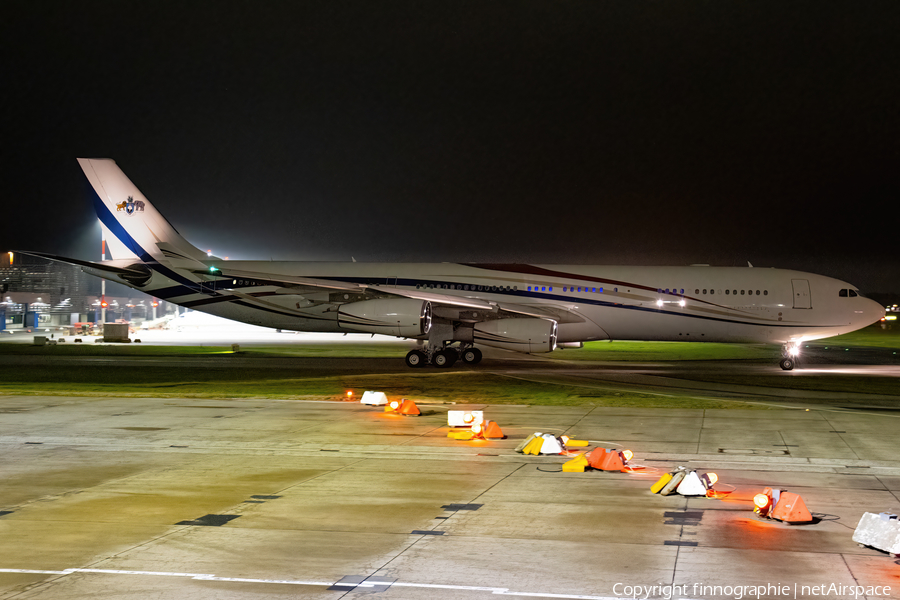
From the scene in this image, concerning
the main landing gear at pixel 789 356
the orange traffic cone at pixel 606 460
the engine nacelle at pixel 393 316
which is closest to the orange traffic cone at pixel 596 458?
the orange traffic cone at pixel 606 460

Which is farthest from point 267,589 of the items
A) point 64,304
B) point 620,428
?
point 64,304

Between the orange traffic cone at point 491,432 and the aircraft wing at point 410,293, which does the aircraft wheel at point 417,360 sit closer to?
the aircraft wing at point 410,293

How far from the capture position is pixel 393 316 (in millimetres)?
30891

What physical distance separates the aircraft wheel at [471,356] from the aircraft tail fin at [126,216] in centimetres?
1340

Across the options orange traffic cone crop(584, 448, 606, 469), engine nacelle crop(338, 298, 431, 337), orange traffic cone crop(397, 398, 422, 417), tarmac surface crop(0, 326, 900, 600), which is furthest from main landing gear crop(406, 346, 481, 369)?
orange traffic cone crop(584, 448, 606, 469)

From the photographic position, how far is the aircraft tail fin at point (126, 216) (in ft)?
123

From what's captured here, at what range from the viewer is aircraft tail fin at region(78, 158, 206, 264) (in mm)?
37469

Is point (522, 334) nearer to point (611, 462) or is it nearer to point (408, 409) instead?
point (408, 409)

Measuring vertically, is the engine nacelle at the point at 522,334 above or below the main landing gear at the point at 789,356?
above

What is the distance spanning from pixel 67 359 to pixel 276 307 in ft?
31.9

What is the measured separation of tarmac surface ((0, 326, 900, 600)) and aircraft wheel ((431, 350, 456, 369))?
14242mm

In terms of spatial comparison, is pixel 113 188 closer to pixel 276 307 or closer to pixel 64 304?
pixel 276 307

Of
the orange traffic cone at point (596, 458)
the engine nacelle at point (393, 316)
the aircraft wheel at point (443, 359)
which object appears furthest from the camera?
the aircraft wheel at point (443, 359)

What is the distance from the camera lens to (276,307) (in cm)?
3538
